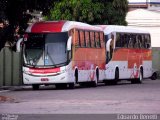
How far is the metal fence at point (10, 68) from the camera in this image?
3954cm

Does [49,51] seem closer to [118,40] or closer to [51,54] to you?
[51,54]

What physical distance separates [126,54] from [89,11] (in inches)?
202

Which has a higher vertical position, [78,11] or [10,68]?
[78,11]

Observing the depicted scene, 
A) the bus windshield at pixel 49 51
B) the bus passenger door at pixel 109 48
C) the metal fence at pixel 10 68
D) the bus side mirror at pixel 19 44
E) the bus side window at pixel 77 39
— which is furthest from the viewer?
the bus passenger door at pixel 109 48

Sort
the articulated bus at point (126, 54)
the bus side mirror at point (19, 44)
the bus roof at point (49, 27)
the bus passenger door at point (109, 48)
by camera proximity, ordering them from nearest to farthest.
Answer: the bus side mirror at point (19, 44)
the bus roof at point (49, 27)
the bus passenger door at point (109, 48)
the articulated bus at point (126, 54)

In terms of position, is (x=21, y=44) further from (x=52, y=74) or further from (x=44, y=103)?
(x=44, y=103)

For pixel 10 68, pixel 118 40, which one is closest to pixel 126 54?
pixel 118 40

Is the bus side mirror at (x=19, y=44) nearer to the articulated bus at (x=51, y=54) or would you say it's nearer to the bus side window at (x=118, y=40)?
the articulated bus at (x=51, y=54)

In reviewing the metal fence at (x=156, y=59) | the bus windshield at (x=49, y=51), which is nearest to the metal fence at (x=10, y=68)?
the bus windshield at (x=49, y=51)

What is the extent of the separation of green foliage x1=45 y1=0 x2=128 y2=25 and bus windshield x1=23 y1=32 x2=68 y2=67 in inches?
477

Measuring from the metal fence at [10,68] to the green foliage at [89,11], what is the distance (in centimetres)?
764

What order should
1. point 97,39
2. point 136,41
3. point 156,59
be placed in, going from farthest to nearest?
point 156,59 → point 136,41 → point 97,39

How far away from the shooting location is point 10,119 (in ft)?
59.1

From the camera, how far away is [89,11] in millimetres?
47562
